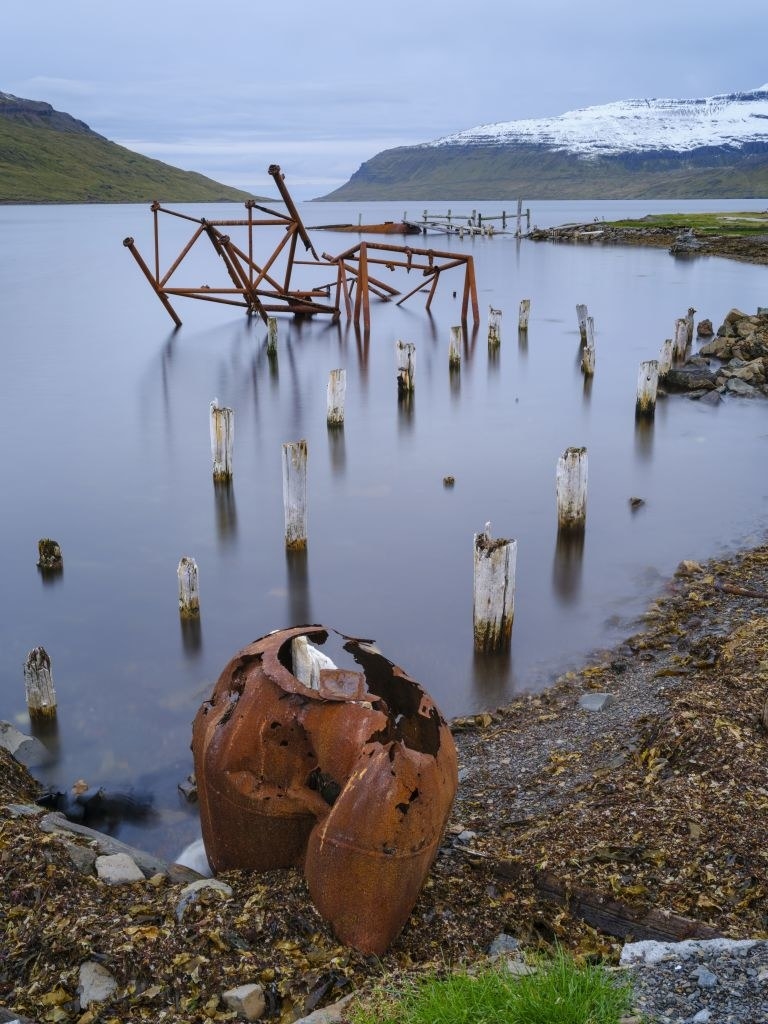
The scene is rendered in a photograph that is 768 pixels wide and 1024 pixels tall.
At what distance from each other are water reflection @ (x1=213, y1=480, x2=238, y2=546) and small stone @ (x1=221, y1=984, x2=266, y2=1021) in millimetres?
10530

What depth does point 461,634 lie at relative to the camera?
11195mm

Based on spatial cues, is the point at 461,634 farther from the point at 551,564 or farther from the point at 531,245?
the point at 531,245

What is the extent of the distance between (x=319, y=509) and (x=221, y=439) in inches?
81.5

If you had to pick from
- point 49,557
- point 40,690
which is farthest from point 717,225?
point 40,690

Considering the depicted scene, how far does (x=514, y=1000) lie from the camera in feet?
12.4

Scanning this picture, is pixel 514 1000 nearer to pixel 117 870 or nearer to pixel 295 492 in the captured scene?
pixel 117 870

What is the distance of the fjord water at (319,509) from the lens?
10.3 meters

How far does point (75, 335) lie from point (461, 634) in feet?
101

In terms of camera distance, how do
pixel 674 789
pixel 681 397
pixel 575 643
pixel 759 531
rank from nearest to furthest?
pixel 674 789, pixel 575 643, pixel 759 531, pixel 681 397

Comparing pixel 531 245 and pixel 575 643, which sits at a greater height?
pixel 531 245

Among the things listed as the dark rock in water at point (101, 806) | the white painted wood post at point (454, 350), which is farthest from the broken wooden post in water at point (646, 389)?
the dark rock in water at point (101, 806)

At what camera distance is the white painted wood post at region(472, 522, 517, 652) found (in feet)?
31.6

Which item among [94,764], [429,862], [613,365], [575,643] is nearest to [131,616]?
[94,764]

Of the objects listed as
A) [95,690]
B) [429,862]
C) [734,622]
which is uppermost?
[429,862]
